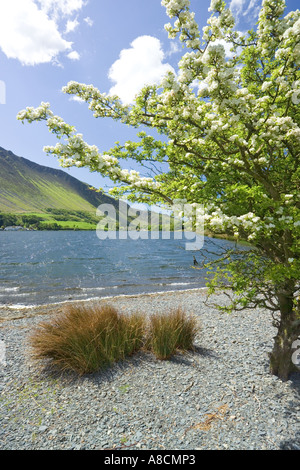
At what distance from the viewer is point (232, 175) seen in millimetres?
5828

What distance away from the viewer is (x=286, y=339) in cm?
705

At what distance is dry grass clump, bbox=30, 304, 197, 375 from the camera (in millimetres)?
8094

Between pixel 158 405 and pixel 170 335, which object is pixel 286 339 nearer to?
pixel 170 335

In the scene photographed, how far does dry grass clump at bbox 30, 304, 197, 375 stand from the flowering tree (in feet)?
11.6

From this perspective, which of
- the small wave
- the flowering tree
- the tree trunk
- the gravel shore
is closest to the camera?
the flowering tree

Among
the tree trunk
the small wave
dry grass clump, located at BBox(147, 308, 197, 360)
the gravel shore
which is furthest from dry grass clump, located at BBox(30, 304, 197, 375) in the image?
the small wave

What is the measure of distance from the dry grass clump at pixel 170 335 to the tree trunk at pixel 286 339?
311 centimetres

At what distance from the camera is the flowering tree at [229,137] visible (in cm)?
423

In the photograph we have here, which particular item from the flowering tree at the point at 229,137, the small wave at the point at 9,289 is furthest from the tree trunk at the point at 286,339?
the small wave at the point at 9,289

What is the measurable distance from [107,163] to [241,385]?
7.33m

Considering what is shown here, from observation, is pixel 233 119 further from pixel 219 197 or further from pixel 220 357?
pixel 220 357

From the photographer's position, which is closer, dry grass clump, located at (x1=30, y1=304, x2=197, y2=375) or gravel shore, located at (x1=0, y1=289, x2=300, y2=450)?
gravel shore, located at (x1=0, y1=289, x2=300, y2=450)

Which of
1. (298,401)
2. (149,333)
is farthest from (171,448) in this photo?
(149,333)

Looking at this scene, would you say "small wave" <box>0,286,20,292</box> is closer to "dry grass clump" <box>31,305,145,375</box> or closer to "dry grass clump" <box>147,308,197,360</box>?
"dry grass clump" <box>31,305,145,375</box>
